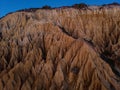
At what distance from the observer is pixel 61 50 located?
2564 inches

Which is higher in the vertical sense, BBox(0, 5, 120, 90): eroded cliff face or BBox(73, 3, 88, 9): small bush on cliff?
BBox(73, 3, 88, 9): small bush on cliff

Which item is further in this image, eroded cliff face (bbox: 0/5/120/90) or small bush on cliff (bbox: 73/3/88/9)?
small bush on cliff (bbox: 73/3/88/9)

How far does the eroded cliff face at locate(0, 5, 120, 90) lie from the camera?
5769 cm

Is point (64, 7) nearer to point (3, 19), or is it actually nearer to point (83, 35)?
point (83, 35)

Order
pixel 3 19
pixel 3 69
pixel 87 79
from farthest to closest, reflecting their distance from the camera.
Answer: pixel 3 19
pixel 3 69
pixel 87 79

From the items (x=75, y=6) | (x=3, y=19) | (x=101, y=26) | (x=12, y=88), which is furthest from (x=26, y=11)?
(x=12, y=88)

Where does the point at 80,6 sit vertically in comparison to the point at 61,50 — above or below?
above

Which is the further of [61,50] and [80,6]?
[80,6]

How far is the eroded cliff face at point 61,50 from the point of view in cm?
5769

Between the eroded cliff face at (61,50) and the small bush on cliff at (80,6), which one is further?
the small bush on cliff at (80,6)

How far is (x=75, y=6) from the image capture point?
256 feet

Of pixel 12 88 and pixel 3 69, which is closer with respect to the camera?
pixel 12 88

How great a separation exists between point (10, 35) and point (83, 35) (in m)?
14.5

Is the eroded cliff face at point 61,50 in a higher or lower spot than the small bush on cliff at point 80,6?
lower
